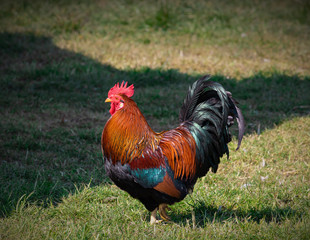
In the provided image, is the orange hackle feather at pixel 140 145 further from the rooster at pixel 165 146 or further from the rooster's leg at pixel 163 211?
the rooster's leg at pixel 163 211

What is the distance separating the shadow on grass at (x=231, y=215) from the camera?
11.8 ft

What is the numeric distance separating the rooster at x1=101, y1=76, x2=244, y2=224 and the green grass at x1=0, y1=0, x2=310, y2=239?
1.34 ft

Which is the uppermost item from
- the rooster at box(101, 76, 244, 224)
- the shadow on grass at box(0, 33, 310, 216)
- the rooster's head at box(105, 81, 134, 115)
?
the rooster's head at box(105, 81, 134, 115)

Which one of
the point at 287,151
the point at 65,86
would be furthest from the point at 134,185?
the point at 65,86

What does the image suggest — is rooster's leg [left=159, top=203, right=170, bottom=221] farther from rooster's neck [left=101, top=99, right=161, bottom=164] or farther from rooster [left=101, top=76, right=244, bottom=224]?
rooster's neck [left=101, top=99, right=161, bottom=164]

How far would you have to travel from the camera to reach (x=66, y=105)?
659cm

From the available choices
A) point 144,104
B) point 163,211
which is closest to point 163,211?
point 163,211

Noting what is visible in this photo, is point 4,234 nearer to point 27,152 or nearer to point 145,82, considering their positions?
point 27,152

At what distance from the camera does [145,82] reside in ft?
25.2

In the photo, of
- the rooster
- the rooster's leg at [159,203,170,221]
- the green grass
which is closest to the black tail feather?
the rooster

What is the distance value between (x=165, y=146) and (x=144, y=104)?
11.3 feet

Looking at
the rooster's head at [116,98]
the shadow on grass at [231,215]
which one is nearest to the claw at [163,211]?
the shadow on grass at [231,215]

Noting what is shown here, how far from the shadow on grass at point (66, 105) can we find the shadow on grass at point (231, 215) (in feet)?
0.39

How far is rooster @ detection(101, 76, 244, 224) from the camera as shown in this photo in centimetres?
321
